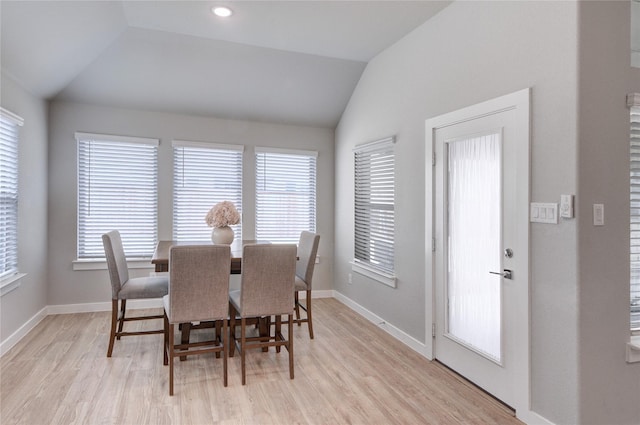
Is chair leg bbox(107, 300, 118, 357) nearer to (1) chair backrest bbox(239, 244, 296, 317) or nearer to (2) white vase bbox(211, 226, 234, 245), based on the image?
(2) white vase bbox(211, 226, 234, 245)

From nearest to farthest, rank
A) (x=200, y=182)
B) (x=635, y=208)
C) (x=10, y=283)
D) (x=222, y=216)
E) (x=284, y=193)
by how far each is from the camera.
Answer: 1. (x=635, y=208)
2. (x=10, y=283)
3. (x=222, y=216)
4. (x=200, y=182)
5. (x=284, y=193)

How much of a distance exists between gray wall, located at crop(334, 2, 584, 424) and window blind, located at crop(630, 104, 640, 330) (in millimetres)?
289

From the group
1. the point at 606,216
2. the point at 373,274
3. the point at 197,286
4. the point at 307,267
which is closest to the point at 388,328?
the point at 373,274

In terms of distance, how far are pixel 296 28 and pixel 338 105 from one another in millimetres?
1630

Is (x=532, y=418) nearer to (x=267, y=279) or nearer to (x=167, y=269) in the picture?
(x=267, y=279)

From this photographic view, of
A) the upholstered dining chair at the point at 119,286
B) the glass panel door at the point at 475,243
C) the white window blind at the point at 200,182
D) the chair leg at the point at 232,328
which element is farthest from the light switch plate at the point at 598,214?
the white window blind at the point at 200,182

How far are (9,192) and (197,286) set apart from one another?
2.22 meters

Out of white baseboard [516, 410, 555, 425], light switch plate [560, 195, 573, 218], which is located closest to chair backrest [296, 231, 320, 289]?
white baseboard [516, 410, 555, 425]

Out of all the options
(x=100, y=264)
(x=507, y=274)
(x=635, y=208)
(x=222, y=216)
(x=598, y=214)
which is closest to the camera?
(x=598, y=214)

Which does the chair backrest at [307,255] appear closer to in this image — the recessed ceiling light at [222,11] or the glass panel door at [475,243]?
the glass panel door at [475,243]

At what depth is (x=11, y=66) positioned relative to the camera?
3244 mm

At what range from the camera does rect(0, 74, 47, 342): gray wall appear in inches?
136

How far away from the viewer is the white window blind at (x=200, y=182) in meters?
4.95

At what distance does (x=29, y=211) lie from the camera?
3.92 metres
